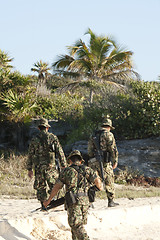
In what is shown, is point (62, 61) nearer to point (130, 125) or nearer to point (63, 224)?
point (130, 125)

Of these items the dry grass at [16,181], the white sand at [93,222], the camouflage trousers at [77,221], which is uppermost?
the dry grass at [16,181]

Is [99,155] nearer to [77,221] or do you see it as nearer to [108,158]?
[108,158]

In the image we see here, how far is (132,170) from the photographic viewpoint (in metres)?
13.2

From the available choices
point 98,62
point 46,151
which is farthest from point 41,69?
point 46,151

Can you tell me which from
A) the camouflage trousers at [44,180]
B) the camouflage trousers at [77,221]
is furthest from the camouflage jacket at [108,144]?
the camouflage trousers at [77,221]

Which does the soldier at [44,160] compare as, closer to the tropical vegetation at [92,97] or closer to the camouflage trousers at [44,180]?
the camouflage trousers at [44,180]

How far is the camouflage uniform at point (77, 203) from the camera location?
4.78 metres

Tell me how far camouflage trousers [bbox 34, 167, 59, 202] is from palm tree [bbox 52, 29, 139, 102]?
17.0 metres

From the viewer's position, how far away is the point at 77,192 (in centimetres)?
485

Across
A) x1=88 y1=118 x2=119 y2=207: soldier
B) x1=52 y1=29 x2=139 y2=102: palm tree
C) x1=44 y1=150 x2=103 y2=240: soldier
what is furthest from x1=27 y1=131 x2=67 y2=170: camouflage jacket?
x1=52 y1=29 x2=139 y2=102: palm tree

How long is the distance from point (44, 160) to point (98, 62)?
17.7m

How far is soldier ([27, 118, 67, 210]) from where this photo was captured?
→ 6777mm

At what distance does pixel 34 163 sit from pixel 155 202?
142 inches

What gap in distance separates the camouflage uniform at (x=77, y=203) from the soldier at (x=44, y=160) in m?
1.88
